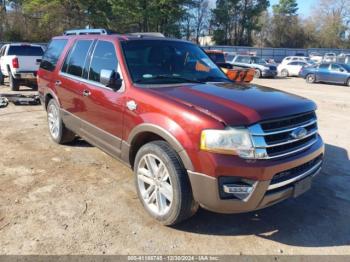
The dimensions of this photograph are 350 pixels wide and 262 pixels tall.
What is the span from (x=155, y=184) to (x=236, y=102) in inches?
47.0

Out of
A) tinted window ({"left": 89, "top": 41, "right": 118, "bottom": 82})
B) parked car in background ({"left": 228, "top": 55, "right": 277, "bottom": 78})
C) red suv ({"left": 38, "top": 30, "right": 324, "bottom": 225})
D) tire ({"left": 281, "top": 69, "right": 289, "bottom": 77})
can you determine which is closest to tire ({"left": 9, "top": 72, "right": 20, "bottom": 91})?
red suv ({"left": 38, "top": 30, "right": 324, "bottom": 225})

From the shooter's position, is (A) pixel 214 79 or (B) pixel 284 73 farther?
(B) pixel 284 73

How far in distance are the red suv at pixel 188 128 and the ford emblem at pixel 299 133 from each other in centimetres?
1

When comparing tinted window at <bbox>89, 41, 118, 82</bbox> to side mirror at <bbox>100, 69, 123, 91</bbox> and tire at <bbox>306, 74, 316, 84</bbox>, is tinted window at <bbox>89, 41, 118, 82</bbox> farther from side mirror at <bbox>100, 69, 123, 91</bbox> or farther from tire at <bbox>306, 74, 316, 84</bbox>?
tire at <bbox>306, 74, 316, 84</bbox>

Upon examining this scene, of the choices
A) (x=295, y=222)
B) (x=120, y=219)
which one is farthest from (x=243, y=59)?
(x=120, y=219)

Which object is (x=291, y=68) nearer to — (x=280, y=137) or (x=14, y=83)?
(x=14, y=83)

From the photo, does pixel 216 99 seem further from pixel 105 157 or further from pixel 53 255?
pixel 105 157

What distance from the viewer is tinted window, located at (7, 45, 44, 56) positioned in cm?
1366

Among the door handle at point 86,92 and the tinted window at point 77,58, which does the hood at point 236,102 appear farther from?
the tinted window at point 77,58

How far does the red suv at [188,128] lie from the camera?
3043 mm

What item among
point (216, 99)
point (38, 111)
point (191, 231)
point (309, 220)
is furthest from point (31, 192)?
point (38, 111)

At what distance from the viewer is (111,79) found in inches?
157

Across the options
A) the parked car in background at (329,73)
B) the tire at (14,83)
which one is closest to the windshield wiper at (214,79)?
the tire at (14,83)

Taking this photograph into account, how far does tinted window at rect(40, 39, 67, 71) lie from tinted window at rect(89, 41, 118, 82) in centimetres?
135
